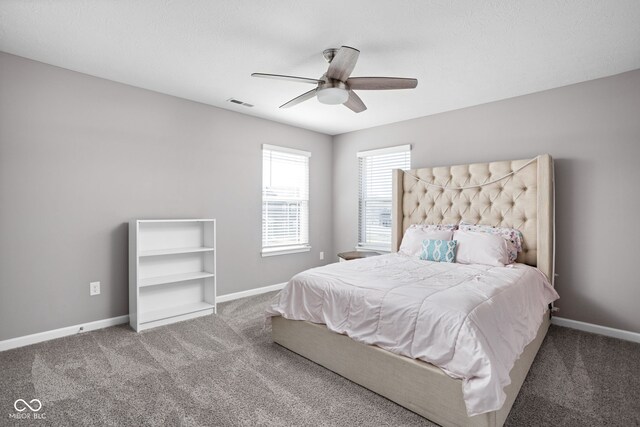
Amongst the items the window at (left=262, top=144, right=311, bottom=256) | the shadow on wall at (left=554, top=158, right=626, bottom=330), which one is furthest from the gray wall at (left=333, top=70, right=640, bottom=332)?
the window at (left=262, top=144, right=311, bottom=256)

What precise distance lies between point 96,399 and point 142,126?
2.56 m

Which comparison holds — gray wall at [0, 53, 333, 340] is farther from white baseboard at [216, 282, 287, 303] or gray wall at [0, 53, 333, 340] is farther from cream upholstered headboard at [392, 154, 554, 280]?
cream upholstered headboard at [392, 154, 554, 280]

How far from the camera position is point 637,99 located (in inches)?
113

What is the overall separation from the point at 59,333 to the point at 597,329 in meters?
5.03

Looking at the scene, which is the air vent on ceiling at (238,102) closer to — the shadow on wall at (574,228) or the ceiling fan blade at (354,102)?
the ceiling fan blade at (354,102)

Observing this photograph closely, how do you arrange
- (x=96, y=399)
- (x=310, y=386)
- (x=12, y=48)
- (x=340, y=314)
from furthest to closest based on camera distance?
(x=12, y=48)
(x=340, y=314)
(x=310, y=386)
(x=96, y=399)

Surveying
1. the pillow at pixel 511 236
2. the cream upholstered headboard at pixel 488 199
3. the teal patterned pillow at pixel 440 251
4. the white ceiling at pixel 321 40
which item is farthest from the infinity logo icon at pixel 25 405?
the pillow at pixel 511 236

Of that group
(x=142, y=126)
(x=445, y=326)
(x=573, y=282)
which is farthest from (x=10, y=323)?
(x=573, y=282)

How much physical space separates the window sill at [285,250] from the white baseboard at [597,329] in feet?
10.5

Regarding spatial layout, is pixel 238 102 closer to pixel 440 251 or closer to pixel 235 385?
pixel 440 251

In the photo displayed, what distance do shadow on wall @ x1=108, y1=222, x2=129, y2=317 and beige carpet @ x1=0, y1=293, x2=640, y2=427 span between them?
347 millimetres

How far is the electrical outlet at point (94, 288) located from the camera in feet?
10.1

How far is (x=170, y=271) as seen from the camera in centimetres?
356

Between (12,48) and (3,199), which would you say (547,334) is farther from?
(12,48)
